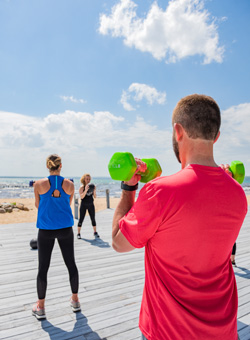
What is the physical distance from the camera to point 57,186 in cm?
297

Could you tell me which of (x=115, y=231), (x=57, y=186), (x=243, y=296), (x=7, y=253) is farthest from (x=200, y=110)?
(x=7, y=253)

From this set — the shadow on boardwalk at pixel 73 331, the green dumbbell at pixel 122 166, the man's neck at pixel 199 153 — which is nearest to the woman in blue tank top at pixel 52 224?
the shadow on boardwalk at pixel 73 331

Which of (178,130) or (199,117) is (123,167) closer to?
(178,130)

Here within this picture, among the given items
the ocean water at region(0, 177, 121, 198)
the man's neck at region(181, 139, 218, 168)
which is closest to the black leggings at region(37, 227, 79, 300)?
the man's neck at region(181, 139, 218, 168)

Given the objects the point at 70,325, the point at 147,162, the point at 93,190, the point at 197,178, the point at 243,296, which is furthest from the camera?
the point at 93,190

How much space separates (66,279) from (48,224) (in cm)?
166

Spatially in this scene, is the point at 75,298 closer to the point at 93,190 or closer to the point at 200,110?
the point at 200,110

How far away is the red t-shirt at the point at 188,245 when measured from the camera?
975 mm

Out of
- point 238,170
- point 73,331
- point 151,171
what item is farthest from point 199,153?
point 73,331

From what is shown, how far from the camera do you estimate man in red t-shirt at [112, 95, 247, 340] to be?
979mm

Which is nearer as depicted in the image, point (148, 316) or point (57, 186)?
point (148, 316)

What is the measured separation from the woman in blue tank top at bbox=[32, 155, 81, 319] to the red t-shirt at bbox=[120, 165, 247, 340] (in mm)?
1985

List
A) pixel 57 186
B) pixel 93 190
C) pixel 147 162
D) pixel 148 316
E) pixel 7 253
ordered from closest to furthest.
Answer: pixel 148 316 < pixel 147 162 < pixel 57 186 < pixel 7 253 < pixel 93 190

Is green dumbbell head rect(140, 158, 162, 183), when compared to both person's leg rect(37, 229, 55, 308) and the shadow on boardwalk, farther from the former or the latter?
the shadow on boardwalk
